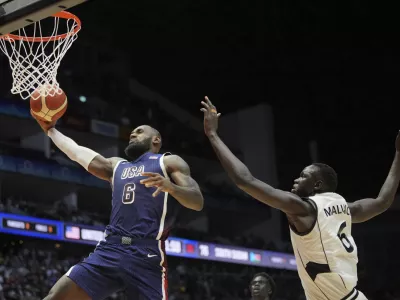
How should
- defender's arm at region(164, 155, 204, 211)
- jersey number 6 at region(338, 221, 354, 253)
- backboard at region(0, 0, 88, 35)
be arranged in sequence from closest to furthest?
jersey number 6 at region(338, 221, 354, 253), defender's arm at region(164, 155, 204, 211), backboard at region(0, 0, 88, 35)

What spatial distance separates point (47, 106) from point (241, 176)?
90.3 inches

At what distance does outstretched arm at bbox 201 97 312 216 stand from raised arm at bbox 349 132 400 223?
0.77 metres

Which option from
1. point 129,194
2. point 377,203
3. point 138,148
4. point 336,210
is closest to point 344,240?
point 336,210

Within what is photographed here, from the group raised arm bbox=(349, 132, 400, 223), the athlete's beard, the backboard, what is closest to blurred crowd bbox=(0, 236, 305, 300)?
the athlete's beard

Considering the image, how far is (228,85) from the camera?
110 ft

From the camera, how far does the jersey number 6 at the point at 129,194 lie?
5.54 metres

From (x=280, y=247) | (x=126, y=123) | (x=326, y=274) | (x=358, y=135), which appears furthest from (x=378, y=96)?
(x=326, y=274)

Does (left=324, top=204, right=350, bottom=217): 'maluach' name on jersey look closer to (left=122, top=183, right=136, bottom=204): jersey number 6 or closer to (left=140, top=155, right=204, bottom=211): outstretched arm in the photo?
(left=140, top=155, right=204, bottom=211): outstretched arm

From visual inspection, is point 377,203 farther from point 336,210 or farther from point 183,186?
point 183,186

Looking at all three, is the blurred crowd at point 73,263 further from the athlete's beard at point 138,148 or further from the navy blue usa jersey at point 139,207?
the navy blue usa jersey at point 139,207

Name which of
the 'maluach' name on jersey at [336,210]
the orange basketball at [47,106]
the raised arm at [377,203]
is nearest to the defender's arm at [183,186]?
the 'maluach' name on jersey at [336,210]

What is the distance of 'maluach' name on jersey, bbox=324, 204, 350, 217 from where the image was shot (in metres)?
4.86

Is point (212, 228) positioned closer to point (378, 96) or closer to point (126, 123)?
point (126, 123)

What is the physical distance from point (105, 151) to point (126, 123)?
1298mm
